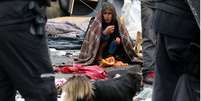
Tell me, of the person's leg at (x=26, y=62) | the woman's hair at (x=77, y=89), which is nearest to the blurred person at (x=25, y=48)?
the person's leg at (x=26, y=62)

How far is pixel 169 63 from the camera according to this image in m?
3.05

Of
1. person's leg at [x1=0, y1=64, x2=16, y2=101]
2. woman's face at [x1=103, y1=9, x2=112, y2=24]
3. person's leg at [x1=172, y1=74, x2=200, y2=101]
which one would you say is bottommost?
woman's face at [x1=103, y1=9, x2=112, y2=24]

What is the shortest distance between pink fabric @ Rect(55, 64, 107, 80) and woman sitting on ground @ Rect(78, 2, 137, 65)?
666mm

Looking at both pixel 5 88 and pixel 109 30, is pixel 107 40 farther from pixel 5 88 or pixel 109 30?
pixel 5 88

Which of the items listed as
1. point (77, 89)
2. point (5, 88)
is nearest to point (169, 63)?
point (5, 88)

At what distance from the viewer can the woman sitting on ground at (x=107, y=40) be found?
834 cm

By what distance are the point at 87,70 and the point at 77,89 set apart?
184 cm

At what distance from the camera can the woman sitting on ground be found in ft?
27.3

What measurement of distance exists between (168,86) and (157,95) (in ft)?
0.35

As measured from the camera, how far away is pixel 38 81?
3104 mm

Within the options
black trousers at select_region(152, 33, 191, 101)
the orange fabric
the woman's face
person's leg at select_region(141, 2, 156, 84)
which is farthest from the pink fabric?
black trousers at select_region(152, 33, 191, 101)

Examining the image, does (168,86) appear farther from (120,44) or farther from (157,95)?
(120,44)

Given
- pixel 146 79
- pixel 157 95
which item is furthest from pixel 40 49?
pixel 146 79

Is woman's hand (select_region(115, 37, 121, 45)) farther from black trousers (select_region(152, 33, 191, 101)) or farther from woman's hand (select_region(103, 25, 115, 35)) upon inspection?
black trousers (select_region(152, 33, 191, 101))
